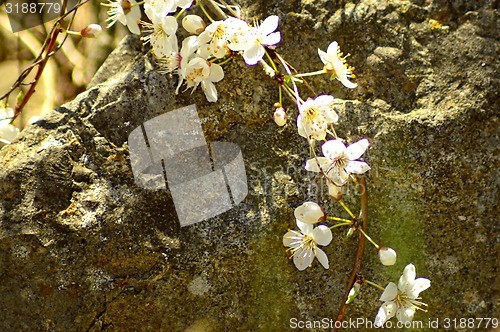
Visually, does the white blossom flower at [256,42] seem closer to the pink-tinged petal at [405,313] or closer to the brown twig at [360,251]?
the brown twig at [360,251]

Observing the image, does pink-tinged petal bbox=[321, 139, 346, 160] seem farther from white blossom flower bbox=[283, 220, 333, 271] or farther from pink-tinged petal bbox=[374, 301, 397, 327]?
pink-tinged petal bbox=[374, 301, 397, 327]


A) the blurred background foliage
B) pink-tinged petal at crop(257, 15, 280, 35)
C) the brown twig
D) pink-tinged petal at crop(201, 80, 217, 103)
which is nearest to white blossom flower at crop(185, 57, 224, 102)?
pink-tinged petal at crop(201, 80, 217, 103)

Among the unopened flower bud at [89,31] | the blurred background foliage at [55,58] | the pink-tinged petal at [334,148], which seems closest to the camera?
the pink-tinged petal at [334,148]

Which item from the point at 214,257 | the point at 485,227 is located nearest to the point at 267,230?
the point at 214,257

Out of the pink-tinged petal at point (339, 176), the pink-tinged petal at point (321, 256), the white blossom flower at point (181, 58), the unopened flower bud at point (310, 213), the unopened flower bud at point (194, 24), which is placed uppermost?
the unopened flower bud at point (194, 24)

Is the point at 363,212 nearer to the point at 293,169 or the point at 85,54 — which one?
the point at 293,169

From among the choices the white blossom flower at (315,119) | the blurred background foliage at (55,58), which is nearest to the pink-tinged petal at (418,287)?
the white blossom flower at (315,119)

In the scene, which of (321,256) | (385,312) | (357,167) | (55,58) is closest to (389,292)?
(385,312)
